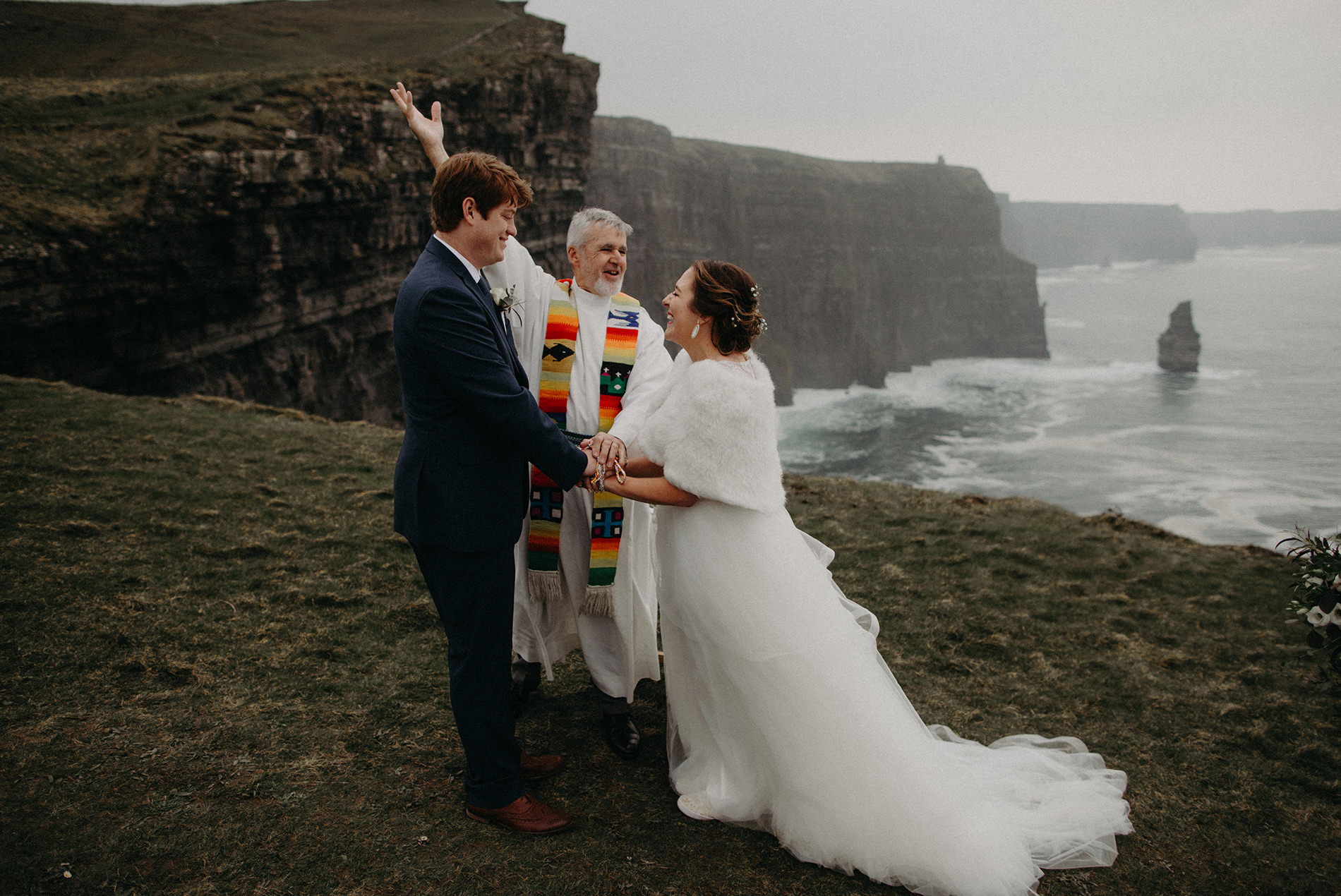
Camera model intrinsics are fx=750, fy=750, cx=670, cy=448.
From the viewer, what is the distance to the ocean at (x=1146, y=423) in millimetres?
49438

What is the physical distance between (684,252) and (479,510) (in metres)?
87.8

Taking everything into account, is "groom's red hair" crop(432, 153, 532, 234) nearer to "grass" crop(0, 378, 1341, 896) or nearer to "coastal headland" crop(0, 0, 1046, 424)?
"grass" crop(0, 378, 1341, 896)

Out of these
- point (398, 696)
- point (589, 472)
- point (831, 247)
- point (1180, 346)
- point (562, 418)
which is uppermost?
point (831, 247)

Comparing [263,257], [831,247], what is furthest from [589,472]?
[831,247]

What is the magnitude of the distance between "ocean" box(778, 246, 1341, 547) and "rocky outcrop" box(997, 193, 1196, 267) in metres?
47.2

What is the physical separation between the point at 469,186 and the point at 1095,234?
729 feet

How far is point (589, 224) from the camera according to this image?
398 centimetres

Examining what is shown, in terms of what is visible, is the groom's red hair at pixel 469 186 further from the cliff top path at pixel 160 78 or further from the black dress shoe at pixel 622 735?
the cliff top path at pixel 160 78

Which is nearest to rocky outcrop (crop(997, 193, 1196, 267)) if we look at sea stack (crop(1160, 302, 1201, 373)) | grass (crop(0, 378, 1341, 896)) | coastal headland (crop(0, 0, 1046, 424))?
sea stack (crop(1160, 302, 1201, 373))

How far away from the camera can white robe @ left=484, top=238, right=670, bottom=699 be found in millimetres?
4008

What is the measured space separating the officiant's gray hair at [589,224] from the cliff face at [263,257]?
658 inches

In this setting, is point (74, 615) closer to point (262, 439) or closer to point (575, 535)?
point (575, 535)

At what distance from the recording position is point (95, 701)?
3930mm

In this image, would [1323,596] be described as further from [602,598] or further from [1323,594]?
[602,598]
